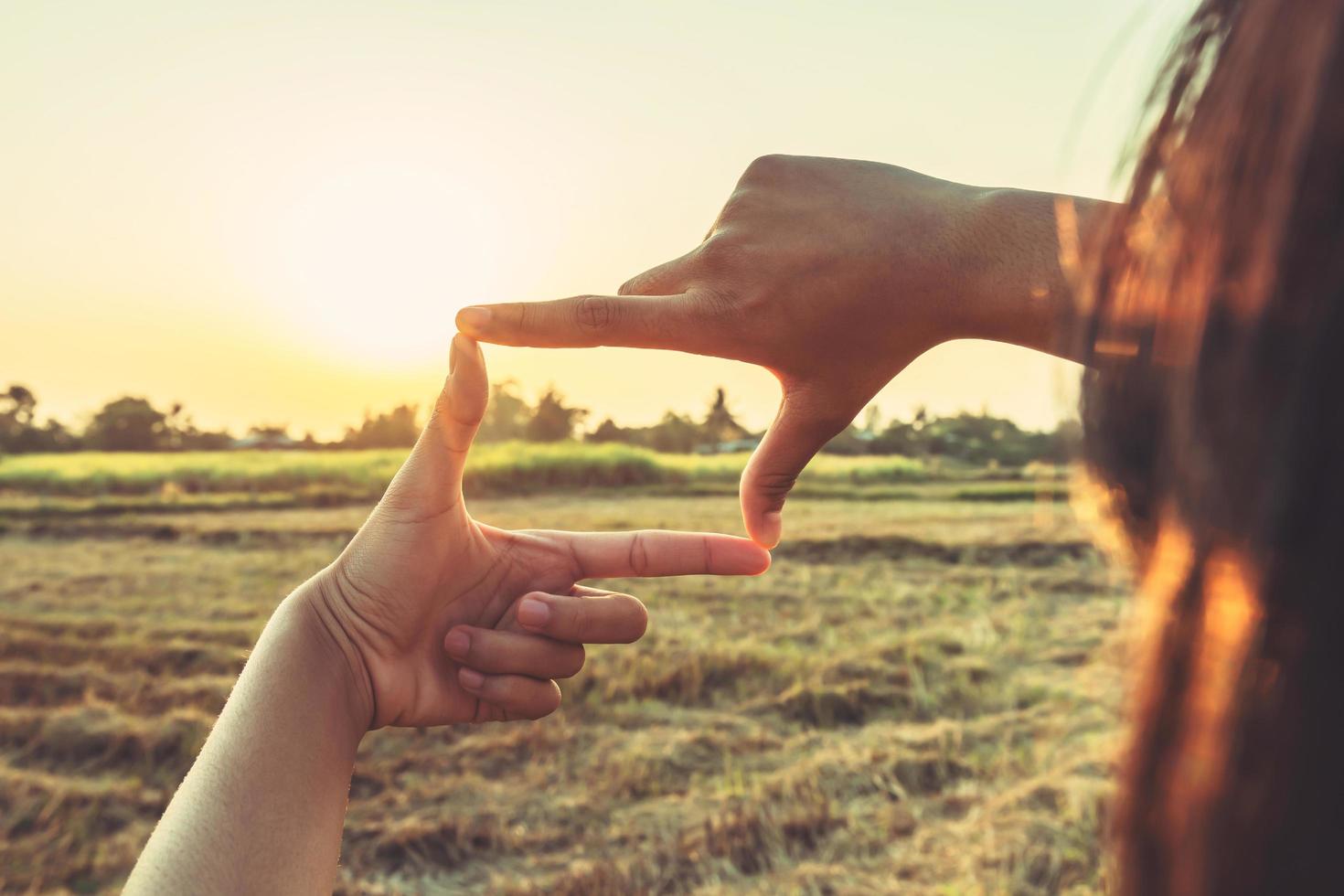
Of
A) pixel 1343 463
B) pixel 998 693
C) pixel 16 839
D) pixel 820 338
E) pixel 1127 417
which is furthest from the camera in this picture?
pixel 998 693

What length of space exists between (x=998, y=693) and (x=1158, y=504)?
12.3 feet

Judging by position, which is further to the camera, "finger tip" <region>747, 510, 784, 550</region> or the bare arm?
"finger tip" <region>747, 510, 784, 550</region>

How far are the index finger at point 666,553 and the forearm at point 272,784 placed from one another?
0.43m

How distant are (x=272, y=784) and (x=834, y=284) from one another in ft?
3.24

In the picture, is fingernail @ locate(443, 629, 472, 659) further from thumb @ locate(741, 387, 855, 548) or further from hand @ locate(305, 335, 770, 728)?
thumb @ locate(741, 387, 855, 548)

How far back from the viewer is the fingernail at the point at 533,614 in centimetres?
137

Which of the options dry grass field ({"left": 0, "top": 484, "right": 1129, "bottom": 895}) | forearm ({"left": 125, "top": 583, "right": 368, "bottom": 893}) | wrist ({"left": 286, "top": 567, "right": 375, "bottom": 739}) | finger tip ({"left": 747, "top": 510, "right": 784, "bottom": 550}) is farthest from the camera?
dry grass field ({"left": 0, "top": 484, "right": 1129, "bottom": 895})

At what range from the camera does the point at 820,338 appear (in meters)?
1.37

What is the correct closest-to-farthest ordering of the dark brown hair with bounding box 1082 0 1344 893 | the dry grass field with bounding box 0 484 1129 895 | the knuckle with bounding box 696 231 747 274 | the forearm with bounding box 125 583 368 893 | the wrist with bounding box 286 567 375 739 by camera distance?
the dark brown hair with bounding box 1082 0 1344 893 → the forearm with bounding box 125 583 368 893 → the wrist with bounding box 286 567 375 739 → the knuckle with bounding box 696 231 747 274 → the dry grass field with bounding box 0 484 1129 895

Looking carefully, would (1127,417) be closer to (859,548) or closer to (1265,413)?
(1265,413)

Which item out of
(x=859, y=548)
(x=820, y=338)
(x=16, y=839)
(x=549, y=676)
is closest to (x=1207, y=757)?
(x=820, y=338)

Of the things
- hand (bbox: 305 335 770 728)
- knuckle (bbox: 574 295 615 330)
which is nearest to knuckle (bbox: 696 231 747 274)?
knuckle (bbox: 574 295 615 330)

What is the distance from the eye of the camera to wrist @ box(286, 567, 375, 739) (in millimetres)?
1213

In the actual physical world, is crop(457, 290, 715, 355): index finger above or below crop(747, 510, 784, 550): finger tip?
above
